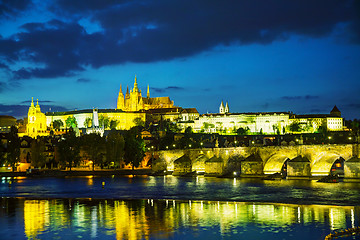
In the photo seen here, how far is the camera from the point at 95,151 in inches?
3187

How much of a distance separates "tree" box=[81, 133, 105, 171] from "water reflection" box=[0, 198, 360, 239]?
44468 mm

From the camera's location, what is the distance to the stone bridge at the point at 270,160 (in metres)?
52.2

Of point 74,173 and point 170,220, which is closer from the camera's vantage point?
point 170,220

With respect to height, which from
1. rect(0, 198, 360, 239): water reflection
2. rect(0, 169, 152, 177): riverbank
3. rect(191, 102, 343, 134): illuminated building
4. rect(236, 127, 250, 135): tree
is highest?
rect(191, 102, 343, 134): illuminated building

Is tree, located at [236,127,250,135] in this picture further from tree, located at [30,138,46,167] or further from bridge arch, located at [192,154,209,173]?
bridge arch, located at [192,154,209,173]

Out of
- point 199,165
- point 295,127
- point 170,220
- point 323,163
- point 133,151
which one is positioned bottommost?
point 170,220

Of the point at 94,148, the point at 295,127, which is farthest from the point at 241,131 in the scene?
the point at 94,148

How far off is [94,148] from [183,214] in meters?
52.4

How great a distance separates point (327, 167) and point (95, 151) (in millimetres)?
37068

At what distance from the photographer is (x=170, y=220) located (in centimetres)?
2772

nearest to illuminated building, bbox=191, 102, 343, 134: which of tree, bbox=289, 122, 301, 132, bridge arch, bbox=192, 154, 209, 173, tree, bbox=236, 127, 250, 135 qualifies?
tree, bbox=289, 122, 301, 132

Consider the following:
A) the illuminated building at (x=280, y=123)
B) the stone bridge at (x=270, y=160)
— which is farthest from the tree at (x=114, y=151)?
the illuminated building at (x=280, y=123)

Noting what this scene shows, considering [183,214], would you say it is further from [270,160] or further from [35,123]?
[35,123]

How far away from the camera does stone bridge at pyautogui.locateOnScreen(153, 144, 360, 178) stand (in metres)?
52.2
